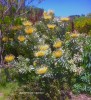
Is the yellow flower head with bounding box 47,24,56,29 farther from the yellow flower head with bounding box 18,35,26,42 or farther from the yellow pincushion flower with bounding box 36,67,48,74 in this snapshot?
the yellow pincushion flower with bounding box 36,67,48,74

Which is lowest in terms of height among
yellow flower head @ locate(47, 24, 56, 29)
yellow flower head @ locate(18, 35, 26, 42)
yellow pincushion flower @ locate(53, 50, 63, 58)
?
yellow pincushion flower @ locate(53, 50, 63, 58)

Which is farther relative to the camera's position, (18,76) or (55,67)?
(18,76)

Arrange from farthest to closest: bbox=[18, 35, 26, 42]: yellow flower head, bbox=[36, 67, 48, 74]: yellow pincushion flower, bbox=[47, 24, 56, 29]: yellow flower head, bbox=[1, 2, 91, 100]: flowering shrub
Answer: bbox=[47, 24, 56, 29]: yellow flower head
bbox=[18, 35, 26, 42]: yellow flower head
bbox=[1, 2, 91, 100]: flowering shrub
bbox=[36, 67, 48, 74]: yellow pincushion flower

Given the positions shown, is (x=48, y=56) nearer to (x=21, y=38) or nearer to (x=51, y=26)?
(x=21, y=38)

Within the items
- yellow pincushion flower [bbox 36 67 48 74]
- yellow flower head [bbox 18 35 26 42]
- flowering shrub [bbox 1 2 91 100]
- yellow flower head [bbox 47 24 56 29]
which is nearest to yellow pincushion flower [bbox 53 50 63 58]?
flowering shrub [bbox 1 2 91 100]

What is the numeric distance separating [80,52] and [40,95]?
4.56ft

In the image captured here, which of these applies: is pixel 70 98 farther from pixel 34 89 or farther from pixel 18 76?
pixel 18 76

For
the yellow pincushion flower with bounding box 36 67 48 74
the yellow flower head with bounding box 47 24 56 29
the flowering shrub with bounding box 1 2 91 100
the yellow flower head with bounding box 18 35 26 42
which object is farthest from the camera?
the yellow flower head with bounding box 47 24 56 29

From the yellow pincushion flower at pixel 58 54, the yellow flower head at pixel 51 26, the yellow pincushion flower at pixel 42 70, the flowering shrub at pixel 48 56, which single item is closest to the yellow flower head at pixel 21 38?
the flowering shrub at pixel 48 56

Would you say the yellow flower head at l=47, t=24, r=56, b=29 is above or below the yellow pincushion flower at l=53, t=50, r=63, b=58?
above

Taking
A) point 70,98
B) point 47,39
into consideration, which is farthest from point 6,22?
point 70,98

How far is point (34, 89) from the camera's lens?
579 centimetres

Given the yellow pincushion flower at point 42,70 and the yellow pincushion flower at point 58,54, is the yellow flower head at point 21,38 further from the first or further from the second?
the yellow pincushion flower at point 42,70

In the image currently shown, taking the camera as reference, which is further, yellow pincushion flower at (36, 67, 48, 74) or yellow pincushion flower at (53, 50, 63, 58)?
yellow pincushion flower at (53, 50, 63, 58)
